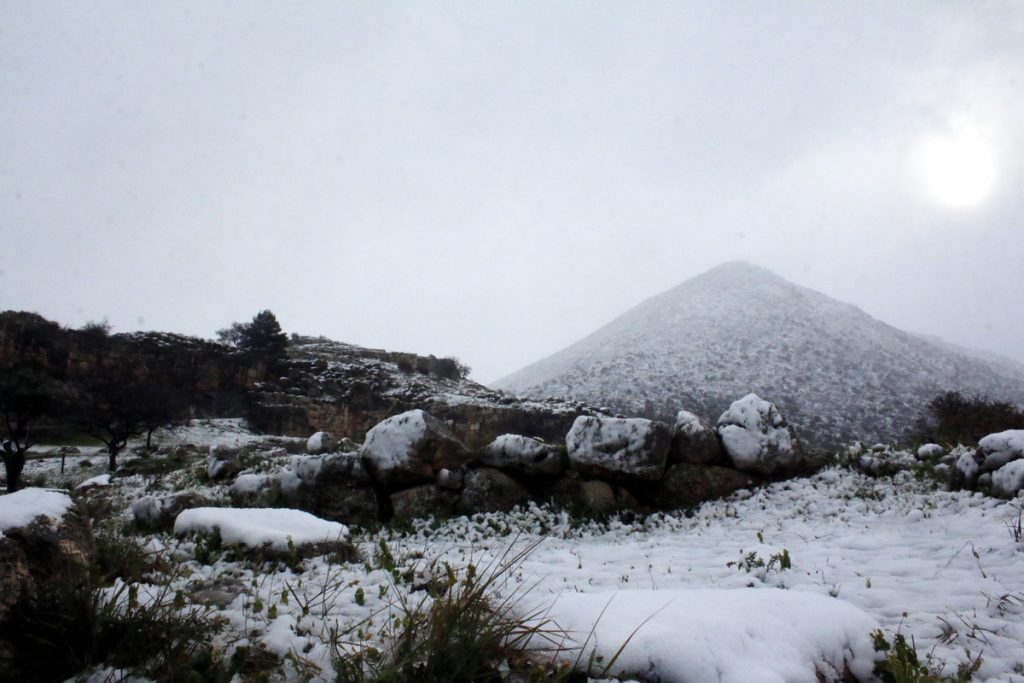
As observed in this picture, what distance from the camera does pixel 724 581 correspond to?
596cm

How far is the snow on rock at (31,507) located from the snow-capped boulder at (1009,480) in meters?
12.2

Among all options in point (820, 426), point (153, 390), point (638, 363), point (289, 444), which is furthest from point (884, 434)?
point (153, 390)

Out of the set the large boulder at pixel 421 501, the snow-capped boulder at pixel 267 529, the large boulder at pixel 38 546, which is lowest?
the large boulder at pixel 421 501

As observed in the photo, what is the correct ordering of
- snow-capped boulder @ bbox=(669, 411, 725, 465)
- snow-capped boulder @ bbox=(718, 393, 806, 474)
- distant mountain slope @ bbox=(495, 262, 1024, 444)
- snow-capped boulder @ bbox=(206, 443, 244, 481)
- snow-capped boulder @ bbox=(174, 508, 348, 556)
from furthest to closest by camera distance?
A: distant mountain slope @ bbox=(495, 262, 1024, 444) → snow-capped boulder @ bbox=(206, 443, 244, 481) → snow-capped boulder @ bbox=(669, 411, 725, 465) → snow-capped boulder @ bbox=(718, 393, 806, 474) → snow-capped boulder @ bbox=(174, 508, 348, 556)

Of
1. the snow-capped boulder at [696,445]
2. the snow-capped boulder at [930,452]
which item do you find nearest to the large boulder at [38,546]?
the snow-capped boulder at [696,445]

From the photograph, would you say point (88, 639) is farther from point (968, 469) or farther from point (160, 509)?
point (968, 469)

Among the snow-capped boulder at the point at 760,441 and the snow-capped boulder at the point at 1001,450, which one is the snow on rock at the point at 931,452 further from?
the snow-capped boulder at the point at 760,441

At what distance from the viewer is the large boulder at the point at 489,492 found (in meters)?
11.1

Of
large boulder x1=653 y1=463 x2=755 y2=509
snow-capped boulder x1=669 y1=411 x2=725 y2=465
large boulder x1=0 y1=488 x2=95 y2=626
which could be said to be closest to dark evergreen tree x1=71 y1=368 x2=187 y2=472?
large boulder x1=0 y1=488 x2=95 y2=626

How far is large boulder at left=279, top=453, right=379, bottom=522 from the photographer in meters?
10.7

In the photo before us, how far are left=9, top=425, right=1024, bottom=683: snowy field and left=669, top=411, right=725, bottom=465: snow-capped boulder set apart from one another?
1048 millimetres

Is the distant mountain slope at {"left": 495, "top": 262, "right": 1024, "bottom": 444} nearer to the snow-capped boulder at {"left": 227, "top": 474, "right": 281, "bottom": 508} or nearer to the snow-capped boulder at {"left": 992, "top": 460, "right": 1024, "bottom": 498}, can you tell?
the snow-capped boulder at {"left": 992, "top": 460, "right": 1024, "bottom": 498}

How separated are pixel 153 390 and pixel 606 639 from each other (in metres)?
31.4

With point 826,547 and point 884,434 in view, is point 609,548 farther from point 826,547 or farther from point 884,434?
point 884,434
